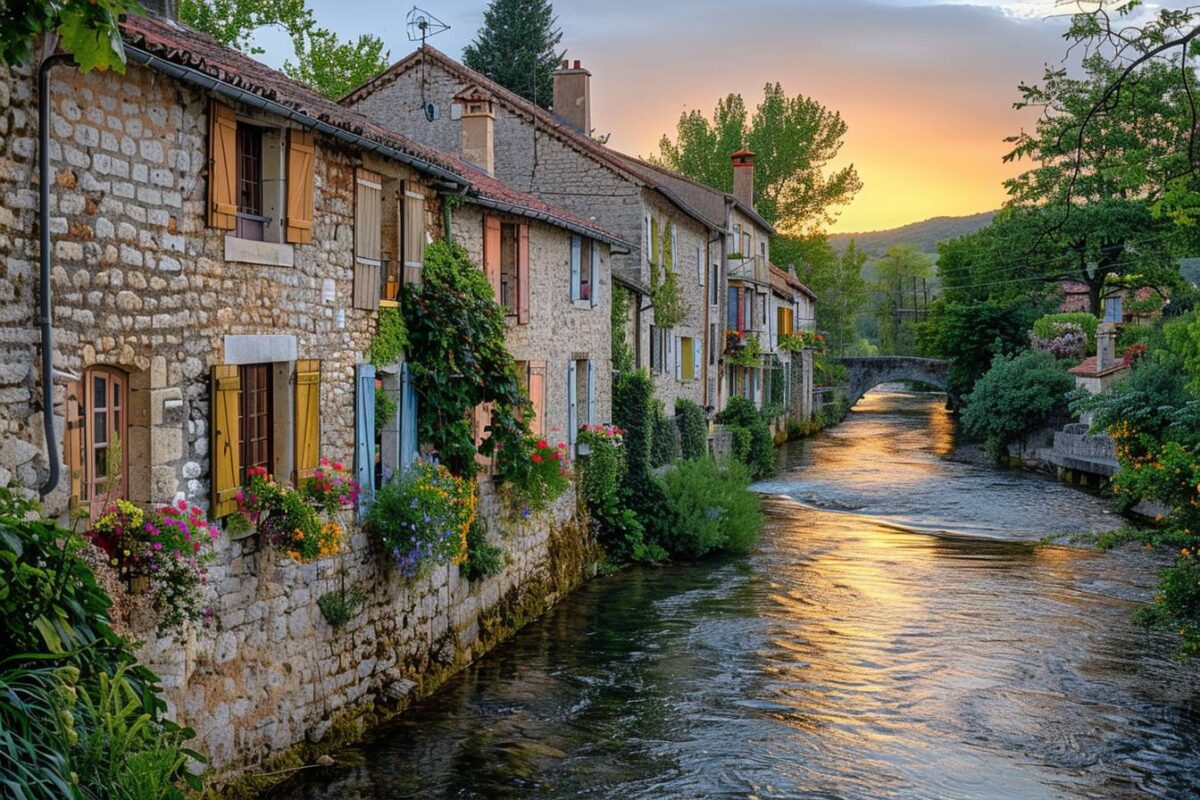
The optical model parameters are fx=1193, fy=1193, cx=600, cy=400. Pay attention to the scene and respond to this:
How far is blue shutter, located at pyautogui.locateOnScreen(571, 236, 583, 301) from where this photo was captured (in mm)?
18844

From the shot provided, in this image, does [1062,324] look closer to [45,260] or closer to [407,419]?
[407,419]

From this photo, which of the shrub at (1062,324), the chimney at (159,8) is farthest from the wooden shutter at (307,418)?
the shrub at (1062,324)

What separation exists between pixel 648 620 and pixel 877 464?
22401 millimetres

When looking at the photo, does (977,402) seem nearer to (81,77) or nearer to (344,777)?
(344,777)

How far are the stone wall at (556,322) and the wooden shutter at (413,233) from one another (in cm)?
170

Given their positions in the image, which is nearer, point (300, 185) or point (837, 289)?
point (300, 185)

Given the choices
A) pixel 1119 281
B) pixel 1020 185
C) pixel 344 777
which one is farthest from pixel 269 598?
pixel 1119 281

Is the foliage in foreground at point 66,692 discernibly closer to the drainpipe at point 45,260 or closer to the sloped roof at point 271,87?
the drainpipe at point 45,260

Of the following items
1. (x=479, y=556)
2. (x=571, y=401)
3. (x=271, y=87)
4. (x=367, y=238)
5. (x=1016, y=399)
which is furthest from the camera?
(x=1016, y=399)

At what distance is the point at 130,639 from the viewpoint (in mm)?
7566

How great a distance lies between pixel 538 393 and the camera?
17.3 m

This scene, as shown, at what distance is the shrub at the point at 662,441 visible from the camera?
25.1 metres

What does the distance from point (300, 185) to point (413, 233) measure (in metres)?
2.54

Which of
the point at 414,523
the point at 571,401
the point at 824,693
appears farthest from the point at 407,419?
the point at 571,401
